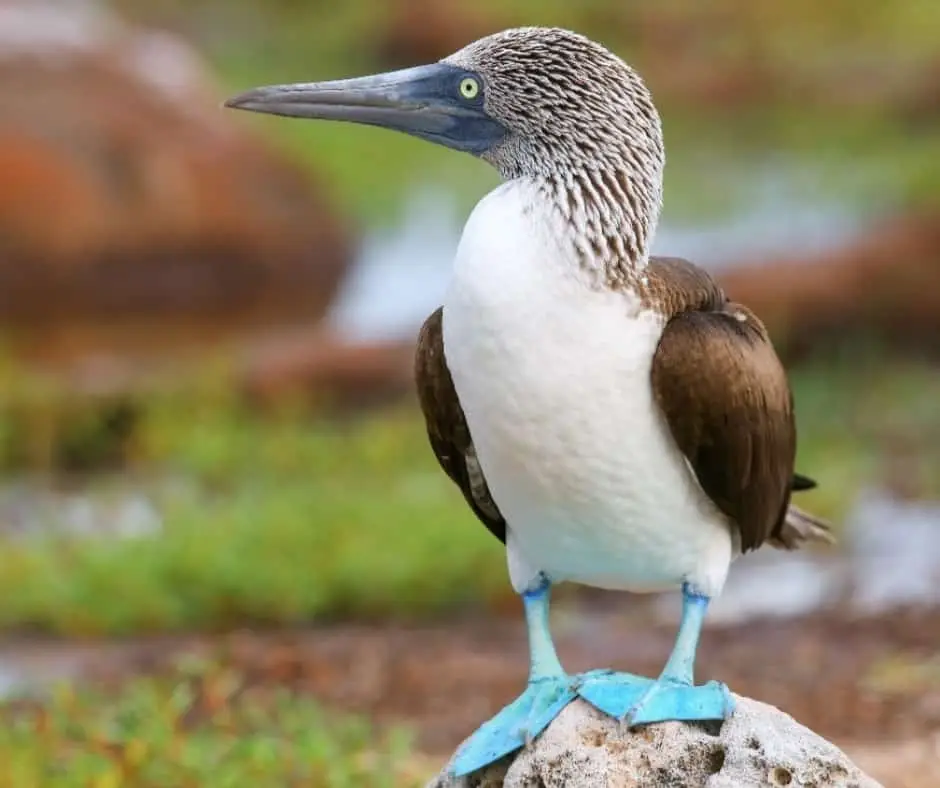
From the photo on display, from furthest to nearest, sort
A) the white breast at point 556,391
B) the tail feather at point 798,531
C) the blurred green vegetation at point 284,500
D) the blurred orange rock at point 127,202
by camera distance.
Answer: the blurred orange rock at point 127,202 < the blurred green vegetation at point 284,500 < the tail feather at point 798,531 < the white breast at point 556,391

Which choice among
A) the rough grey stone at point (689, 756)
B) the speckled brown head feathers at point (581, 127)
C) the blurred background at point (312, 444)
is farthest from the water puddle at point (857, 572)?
the speckled brown head feathers at point (581, 127)

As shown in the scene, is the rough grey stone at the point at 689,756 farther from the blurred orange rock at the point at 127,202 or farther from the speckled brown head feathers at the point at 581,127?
the blurred orange rock at the point at 127,202

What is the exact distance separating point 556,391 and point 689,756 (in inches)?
30.7

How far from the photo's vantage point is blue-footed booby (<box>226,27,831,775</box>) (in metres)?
3.55

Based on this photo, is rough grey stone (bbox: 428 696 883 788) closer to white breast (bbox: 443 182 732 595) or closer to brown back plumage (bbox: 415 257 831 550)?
white breast (bbox: 443 182 732 595)

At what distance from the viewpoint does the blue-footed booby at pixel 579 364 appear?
140 inches

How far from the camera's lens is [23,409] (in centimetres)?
972

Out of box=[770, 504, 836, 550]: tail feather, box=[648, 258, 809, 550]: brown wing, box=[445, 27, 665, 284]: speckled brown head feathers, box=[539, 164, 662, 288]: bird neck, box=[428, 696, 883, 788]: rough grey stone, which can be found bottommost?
box=[428, 696, 883, 788]: rough grey stone

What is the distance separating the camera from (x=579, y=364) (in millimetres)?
3533

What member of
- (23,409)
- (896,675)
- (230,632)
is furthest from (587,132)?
(23,409)

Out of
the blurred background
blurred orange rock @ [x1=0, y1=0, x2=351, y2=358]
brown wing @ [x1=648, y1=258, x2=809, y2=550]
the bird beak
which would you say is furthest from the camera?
blurred orange rock @ [x1=0, y1=0, x2=351, y2=358]

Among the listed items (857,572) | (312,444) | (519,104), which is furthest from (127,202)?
(519,104)

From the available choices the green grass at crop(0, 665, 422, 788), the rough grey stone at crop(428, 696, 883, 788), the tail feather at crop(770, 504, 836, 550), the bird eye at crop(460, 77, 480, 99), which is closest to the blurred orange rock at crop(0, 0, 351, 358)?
the green grass at crop(0, 665, 422, 788)

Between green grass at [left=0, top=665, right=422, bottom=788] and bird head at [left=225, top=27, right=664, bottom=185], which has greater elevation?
bird head at [left=225, top=27, right=664, bottom=185]
